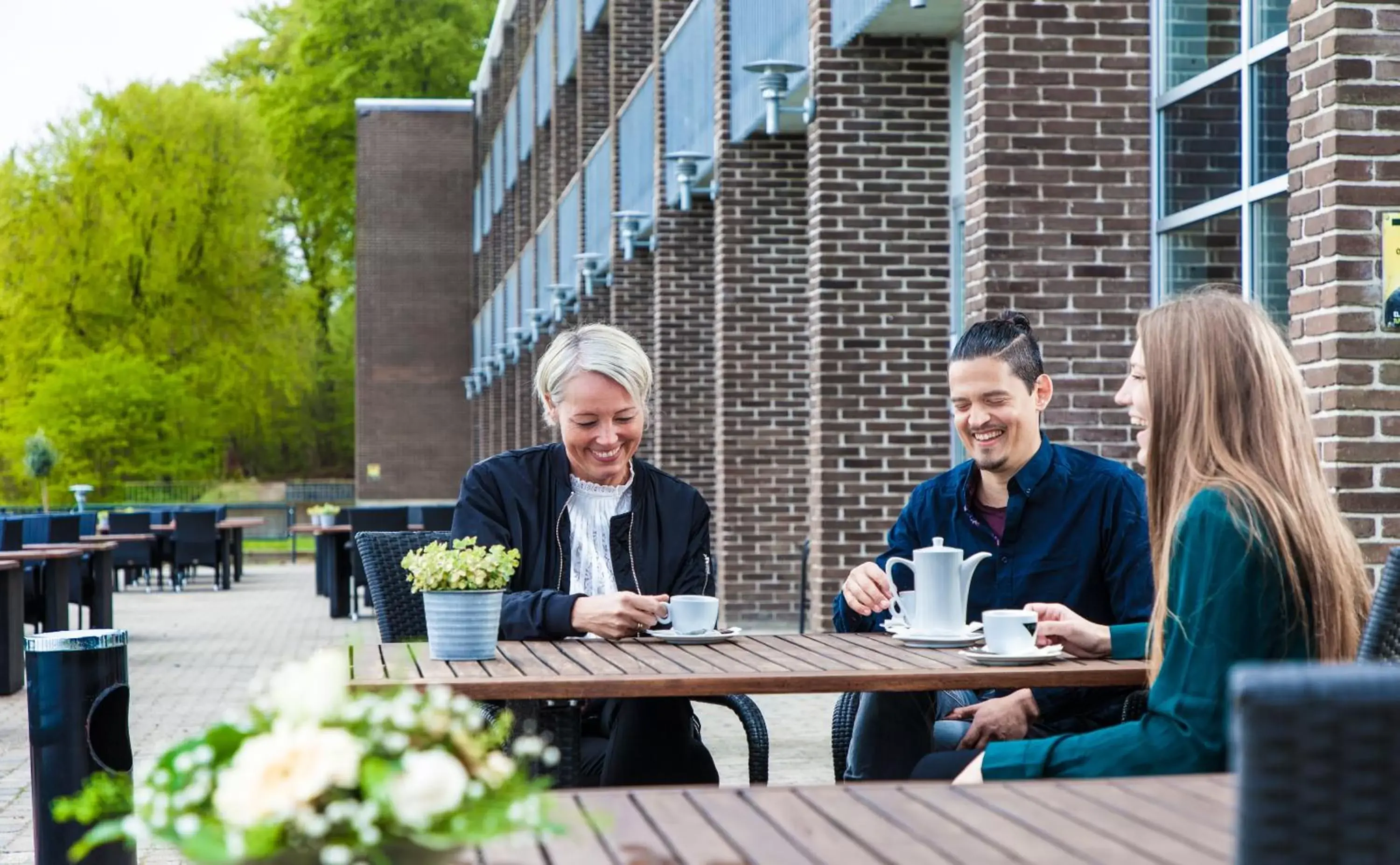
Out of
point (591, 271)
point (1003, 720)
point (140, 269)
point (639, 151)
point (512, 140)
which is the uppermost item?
point (512, 140)

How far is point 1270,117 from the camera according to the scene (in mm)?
7855

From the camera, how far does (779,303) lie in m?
14.2

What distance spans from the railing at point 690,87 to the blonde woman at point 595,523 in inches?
395

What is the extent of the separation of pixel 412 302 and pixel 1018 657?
137 feet

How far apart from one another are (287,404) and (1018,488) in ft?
173

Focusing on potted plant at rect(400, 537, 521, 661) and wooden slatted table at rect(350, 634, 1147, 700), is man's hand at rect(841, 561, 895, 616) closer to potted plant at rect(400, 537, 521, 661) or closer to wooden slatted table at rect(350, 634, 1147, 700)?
wooden slatted table at rect(350, 634, 1147, 700)

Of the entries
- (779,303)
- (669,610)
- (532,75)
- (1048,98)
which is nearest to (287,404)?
(532,75)

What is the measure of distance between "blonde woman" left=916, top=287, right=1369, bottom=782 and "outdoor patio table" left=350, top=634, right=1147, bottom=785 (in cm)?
Answer: 65

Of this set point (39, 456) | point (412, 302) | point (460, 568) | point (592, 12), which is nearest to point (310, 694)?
point (460, 568)

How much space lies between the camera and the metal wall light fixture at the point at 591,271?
20.6 metres

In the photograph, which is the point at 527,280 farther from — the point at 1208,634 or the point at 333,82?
the point at 1208,634

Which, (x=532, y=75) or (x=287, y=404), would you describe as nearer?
(x=532, y=75)

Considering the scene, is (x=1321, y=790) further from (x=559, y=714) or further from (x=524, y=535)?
(x=524, y=535)

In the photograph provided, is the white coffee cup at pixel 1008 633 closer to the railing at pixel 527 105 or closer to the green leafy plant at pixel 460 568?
the green leafy plant at pixel 460 568
